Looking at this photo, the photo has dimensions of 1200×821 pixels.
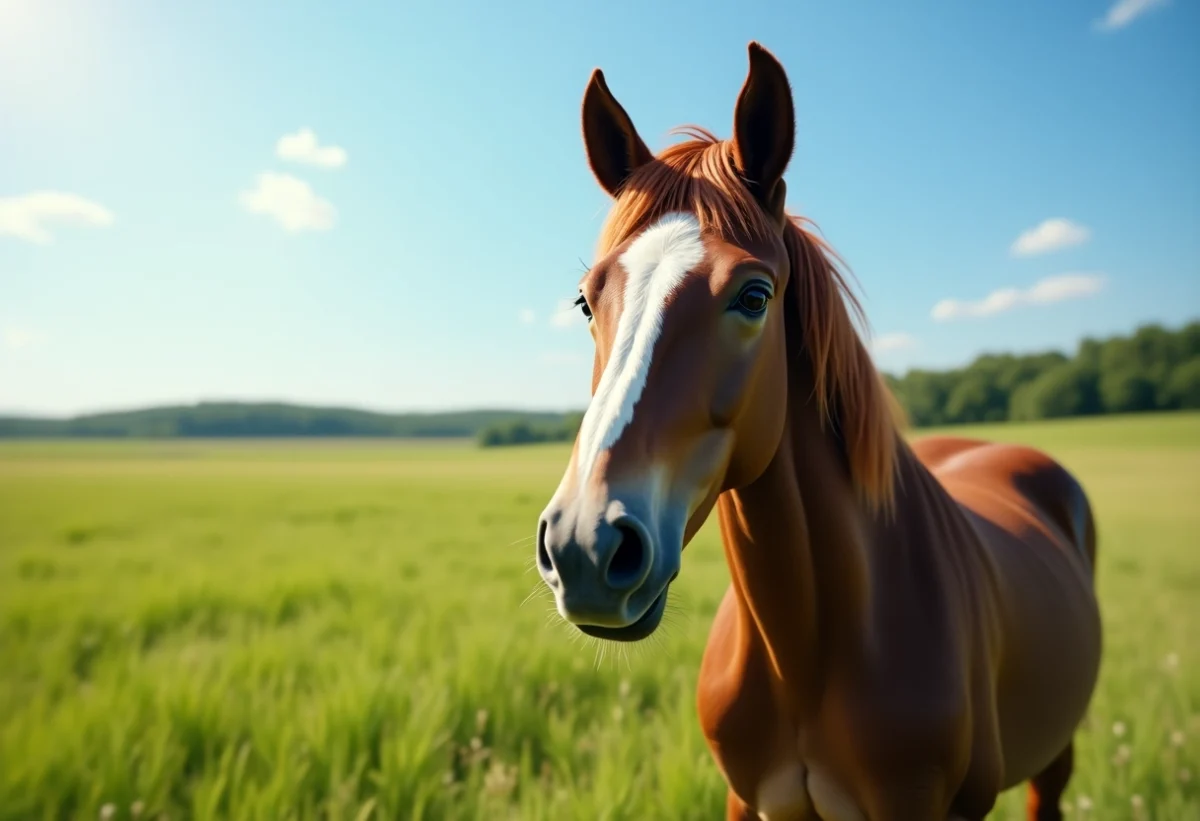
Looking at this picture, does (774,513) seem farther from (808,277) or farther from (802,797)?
(802,797)

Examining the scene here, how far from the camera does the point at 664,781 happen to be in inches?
104

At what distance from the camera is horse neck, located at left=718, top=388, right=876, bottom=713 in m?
1.48

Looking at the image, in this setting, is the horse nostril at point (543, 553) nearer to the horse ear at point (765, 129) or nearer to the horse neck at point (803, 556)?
the horse neck at point (803, 556)

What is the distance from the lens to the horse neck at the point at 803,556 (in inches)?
58.4

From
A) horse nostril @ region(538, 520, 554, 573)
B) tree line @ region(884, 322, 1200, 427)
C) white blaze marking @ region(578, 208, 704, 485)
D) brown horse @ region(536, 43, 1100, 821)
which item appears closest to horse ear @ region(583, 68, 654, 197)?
brown horse @ region(536, 43, 1100, 821)

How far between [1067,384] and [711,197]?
102 feet

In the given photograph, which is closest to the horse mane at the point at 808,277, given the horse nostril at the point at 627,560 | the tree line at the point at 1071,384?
the horse nostril at the point at 627,560

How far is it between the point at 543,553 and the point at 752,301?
0.71 metres

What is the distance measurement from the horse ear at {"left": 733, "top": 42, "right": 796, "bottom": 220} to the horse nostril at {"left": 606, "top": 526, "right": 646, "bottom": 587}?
0.95 metres

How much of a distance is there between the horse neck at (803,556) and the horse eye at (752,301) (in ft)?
1.22

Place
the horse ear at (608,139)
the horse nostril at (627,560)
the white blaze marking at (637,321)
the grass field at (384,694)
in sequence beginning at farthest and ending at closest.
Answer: the grass field at (384,694)
the horse ear at (608,139)
the white blaze marking at (637,321)
the horse nostril at (627,560)

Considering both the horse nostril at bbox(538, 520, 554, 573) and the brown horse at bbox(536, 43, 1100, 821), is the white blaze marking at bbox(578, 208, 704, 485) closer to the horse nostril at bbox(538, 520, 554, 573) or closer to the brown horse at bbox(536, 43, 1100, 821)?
the brown horse at bbox(536, 43, 1100, 821)

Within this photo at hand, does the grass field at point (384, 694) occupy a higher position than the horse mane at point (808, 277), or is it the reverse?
the horse mane at point (808, 277)

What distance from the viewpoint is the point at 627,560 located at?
1.01 meters
